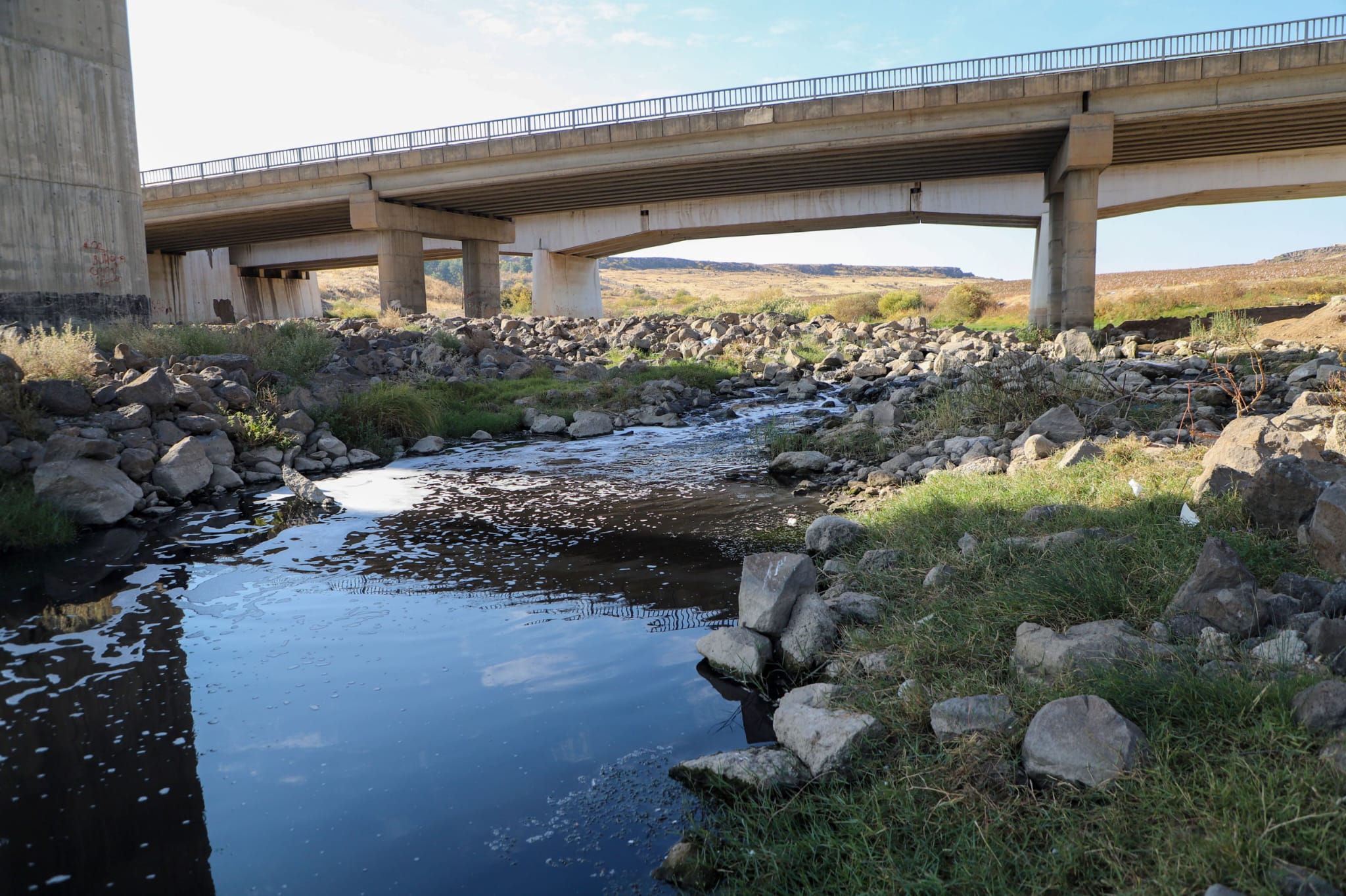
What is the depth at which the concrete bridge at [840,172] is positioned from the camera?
910 inches

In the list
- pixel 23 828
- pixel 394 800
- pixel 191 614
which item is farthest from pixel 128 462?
pixel 394 800

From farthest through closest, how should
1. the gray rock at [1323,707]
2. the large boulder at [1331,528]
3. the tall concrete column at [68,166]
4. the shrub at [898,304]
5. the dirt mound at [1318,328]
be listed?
the shrub at [898,304], the tall concrete column at [68,166], the dirt mound at [1318,328], the large boulder at [1331,528], the gray rock at [1323,707]

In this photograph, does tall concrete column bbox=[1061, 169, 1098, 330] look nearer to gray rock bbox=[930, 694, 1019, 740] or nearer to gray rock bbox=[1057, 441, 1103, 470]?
gray rock bbox=[1057, 441, 1103, 470]

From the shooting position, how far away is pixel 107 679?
5.17 m

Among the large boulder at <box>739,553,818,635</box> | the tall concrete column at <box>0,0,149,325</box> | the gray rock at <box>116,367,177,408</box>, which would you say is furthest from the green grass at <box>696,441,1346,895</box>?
the tall concrete column at <box>0,0,149,325</box>

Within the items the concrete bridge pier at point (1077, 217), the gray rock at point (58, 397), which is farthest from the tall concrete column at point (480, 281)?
the gray rock at point (58, 397)

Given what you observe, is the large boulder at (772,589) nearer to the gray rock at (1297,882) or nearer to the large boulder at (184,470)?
the gray rock at (1297,882)

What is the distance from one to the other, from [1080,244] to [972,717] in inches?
945

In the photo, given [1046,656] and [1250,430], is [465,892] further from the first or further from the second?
[1250,430]

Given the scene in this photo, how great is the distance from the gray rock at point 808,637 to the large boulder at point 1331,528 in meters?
2.38

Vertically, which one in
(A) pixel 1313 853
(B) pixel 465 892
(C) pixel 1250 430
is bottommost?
(B) pixel 465 892

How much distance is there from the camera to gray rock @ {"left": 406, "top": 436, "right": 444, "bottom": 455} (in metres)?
12.8

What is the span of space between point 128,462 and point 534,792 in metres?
7.69

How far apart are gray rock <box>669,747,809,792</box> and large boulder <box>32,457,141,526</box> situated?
7.28m
